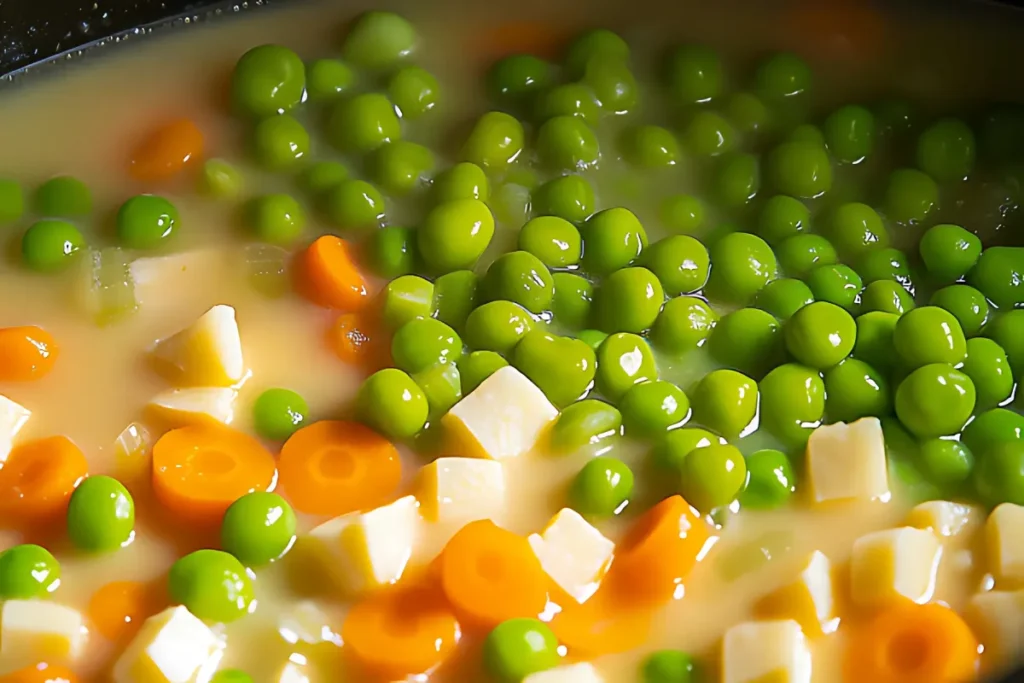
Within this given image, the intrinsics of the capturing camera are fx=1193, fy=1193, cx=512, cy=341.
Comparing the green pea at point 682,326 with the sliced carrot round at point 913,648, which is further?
the green pea at point 682,326

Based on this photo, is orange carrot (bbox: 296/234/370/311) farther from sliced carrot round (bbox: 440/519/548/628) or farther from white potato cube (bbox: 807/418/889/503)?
white potato cube (bbox: 807/418/889/503)

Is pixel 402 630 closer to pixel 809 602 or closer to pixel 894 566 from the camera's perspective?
pixel 809 602

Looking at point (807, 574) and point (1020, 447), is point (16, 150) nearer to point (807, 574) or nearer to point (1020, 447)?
point (807, 574)

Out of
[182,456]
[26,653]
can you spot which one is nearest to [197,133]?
[182,456]

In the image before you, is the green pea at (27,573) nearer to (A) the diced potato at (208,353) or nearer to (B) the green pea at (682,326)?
(A) the diced potato at (208,353)

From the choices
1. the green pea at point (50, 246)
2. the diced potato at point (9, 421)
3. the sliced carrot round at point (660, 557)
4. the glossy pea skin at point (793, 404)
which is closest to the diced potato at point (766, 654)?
the sliced carrot round at point (660, 557)

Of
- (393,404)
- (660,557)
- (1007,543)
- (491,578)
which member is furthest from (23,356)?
(1007,543)
